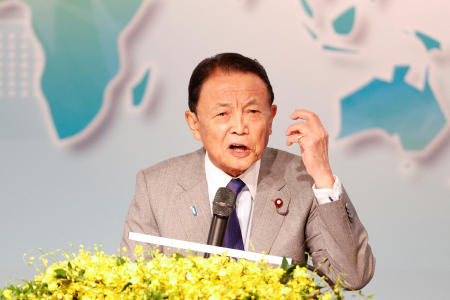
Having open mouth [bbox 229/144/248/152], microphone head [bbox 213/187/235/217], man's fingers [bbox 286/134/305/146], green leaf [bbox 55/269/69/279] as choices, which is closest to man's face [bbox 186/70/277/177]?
open mouth [bbox 229/144/248/152]

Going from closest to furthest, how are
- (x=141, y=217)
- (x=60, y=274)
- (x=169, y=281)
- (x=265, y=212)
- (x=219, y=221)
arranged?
(x=169, y=281)
(x=60, y=274)
(x=219, y=221)
(x=265, y=212)
(x=141, y=217)

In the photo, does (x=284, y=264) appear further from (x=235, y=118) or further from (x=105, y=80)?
(x=105, y=80)

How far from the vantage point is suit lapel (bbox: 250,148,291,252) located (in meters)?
2.33

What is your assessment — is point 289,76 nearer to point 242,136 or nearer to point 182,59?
point 182,59

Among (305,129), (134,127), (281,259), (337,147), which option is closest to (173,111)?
(134,127)

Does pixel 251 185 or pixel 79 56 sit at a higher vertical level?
pixel 79 56

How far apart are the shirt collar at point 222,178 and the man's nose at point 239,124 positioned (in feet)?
0.72

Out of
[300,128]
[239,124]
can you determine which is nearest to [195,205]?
[239,124]

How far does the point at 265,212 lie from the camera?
93.2 inches

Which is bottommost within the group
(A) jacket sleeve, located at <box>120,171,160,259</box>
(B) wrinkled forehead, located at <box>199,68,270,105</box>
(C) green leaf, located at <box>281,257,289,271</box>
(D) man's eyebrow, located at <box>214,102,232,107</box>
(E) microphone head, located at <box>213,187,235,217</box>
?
(A) jacket sleeve, located at <box>120,171,160,259</box>

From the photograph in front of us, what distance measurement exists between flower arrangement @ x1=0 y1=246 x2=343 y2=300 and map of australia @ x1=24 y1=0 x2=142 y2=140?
2377 mm

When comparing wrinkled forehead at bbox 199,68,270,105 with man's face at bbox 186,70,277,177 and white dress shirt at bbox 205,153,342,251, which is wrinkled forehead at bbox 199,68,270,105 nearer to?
man's face at bbox 186,70,277,177

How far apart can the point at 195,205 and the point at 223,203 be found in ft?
2.26

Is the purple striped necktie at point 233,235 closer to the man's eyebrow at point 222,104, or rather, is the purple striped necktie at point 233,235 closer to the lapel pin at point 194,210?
the lapel pin at point 194,210
